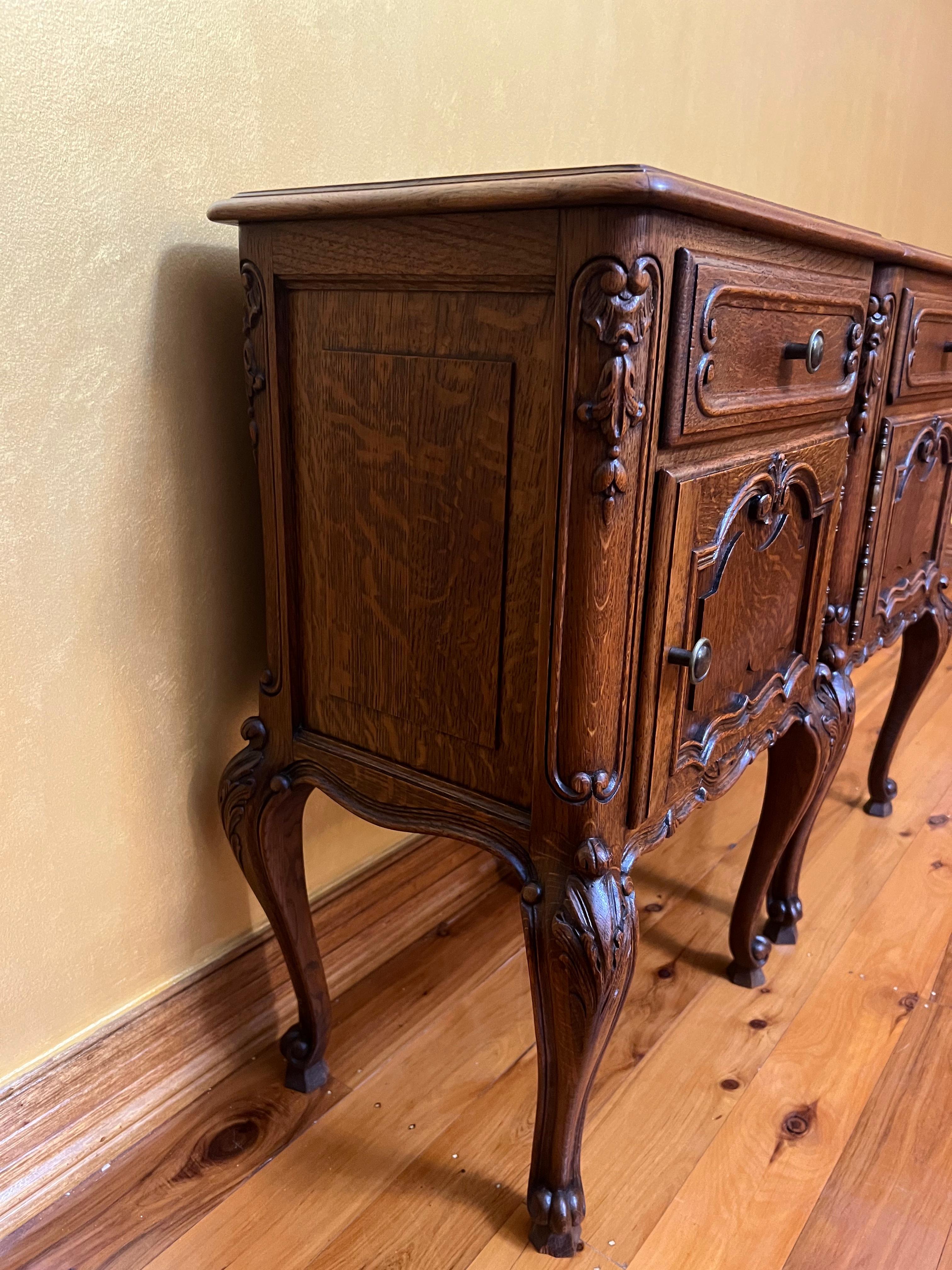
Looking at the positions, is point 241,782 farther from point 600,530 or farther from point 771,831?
point 771,831

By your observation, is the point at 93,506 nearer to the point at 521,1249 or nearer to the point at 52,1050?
the point at 52,1050

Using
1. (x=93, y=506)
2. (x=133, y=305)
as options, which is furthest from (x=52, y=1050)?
(x=133, y=305)

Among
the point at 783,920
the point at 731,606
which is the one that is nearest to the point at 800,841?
the point at 783,920

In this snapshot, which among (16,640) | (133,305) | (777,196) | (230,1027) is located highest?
(777,196)

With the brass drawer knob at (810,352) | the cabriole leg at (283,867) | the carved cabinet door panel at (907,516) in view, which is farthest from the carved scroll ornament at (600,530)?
the carved cabinet door panel at (907,516)

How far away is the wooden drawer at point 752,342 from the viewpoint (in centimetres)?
69

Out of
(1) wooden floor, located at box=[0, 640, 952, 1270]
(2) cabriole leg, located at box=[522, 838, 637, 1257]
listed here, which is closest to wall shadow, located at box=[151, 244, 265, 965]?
(1) wooden floor, located at box=[0, 640, 952, 1270]

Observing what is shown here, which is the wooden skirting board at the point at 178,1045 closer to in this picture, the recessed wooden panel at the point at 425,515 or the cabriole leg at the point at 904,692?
the recessed wooden panel at the point at 425,515

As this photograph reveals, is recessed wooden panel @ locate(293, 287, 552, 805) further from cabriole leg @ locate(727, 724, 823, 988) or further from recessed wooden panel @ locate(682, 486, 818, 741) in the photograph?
cabriole leg @ locate(727, 724, 823, 988)

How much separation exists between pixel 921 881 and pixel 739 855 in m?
0.27

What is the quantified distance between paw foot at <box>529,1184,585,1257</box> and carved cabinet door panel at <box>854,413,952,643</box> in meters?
0.75

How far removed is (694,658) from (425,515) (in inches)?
9.6

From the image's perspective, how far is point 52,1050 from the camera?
0.92 metres

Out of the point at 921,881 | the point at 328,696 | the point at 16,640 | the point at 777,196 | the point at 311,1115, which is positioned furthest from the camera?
the point at 777,196
